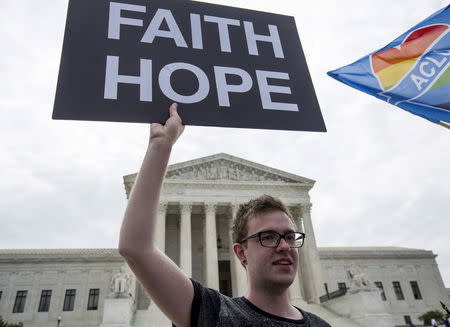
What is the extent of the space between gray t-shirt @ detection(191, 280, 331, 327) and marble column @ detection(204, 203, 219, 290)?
101 feet

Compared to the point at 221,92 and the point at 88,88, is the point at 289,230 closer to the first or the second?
the point at 221,92

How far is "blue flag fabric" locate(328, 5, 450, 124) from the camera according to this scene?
587 cm

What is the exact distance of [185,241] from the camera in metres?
33.1

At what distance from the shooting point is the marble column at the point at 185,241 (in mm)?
31987

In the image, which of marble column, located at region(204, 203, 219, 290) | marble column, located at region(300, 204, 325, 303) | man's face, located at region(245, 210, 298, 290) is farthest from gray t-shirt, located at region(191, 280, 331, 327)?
marble column, located at region(300, 204, 325, 303)

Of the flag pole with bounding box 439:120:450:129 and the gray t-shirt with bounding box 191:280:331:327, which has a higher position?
the flag pole with bounding box 439:120:450:129

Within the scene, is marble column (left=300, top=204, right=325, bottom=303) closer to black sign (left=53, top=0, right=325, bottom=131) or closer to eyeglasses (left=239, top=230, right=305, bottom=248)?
black sign (left=53, top=0, right=325, bottom=131)

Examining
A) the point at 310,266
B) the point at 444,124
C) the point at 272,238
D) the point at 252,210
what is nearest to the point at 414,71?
the point at 444,124

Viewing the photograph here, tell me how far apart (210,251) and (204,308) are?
32552 mm

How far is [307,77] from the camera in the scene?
122 inches

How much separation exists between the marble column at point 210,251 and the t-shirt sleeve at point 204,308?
101 ft

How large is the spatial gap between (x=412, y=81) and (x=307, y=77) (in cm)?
418

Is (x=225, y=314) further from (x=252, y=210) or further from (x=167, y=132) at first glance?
(x=167, y=132)

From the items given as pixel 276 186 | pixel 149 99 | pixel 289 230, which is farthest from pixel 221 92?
pixel 276 186
